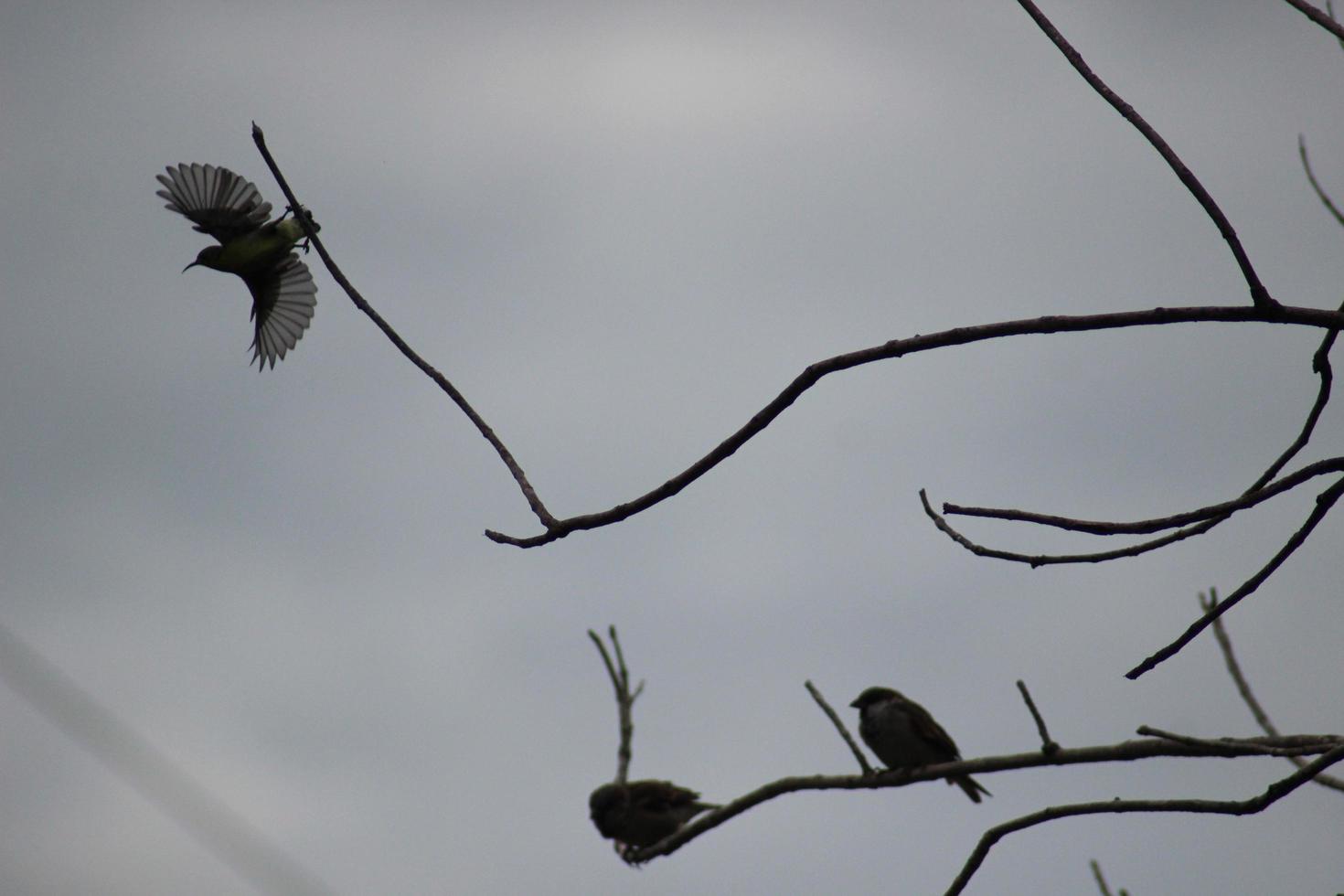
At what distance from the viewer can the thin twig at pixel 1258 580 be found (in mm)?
3178

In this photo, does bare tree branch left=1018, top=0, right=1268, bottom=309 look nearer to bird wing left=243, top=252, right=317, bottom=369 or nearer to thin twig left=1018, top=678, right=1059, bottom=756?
thin twig left=1018, top=678, right=1059, bottom=756

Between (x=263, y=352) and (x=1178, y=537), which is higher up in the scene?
(x=263, y=352)

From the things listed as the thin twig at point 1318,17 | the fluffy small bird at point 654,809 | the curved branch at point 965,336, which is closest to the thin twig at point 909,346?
the curved branch at point 965,336

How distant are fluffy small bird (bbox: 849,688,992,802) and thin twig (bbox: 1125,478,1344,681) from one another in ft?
18.4

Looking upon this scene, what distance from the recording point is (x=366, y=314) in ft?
12.6

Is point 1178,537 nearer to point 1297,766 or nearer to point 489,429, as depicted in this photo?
point 1297,766

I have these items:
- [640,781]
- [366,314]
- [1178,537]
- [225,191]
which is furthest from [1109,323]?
[225,191]

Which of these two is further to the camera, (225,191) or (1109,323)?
(225,191)

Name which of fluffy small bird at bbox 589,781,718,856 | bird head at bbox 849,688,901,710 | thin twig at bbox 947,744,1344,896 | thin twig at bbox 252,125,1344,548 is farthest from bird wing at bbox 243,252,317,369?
thin twig at bbox 947,744,1344,896

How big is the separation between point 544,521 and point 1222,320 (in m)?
1.79

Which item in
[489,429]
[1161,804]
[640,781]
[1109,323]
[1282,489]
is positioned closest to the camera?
[1109,323]

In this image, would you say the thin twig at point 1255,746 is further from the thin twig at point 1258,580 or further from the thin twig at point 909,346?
the thin twig at point 909,346

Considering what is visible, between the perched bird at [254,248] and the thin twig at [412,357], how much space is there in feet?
17.9

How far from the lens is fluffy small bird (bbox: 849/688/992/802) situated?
880 cm
